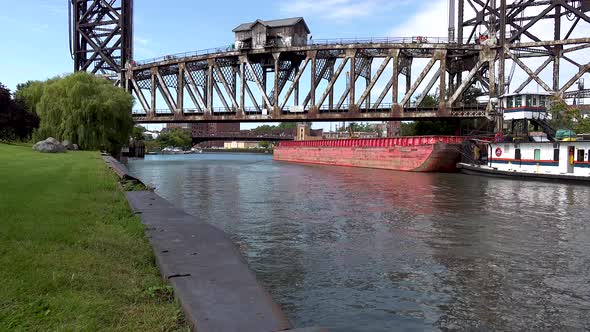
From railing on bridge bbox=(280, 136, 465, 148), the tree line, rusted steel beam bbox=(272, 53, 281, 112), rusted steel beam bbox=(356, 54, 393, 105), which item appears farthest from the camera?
rusted steel beam bbox=(272, 53, 281, 112)

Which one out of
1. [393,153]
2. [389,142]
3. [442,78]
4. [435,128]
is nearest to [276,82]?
[389,142]

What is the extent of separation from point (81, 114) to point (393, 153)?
36810 millimetres

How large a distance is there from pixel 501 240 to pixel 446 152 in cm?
4034

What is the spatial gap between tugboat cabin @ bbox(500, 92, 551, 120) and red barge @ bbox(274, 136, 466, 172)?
26.1 feet

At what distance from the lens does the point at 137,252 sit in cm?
843

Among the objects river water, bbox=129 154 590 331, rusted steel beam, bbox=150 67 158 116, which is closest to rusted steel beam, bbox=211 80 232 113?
rusted steel beam, bbox=150 67 158 116

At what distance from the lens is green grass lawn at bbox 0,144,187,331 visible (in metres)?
5.14

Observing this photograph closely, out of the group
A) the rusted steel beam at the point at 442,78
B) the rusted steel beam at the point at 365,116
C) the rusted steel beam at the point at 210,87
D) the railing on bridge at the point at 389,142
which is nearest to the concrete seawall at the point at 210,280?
the railing on bridge at the point at 389,142

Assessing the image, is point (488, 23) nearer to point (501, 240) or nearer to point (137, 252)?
point (501, 240)

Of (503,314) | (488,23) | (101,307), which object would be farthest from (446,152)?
(101,307)

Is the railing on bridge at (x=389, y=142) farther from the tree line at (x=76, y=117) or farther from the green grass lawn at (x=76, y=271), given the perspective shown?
the green grass lawn at (x=76, y=271)

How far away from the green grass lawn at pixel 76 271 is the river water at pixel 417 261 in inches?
104

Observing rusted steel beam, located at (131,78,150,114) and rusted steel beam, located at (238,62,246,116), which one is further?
rusted steel beam, located at (131,78,150,114)

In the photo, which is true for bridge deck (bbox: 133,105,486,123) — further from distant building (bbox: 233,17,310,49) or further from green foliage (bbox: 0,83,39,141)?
green foliage (bbox: 0,83,39,141)
